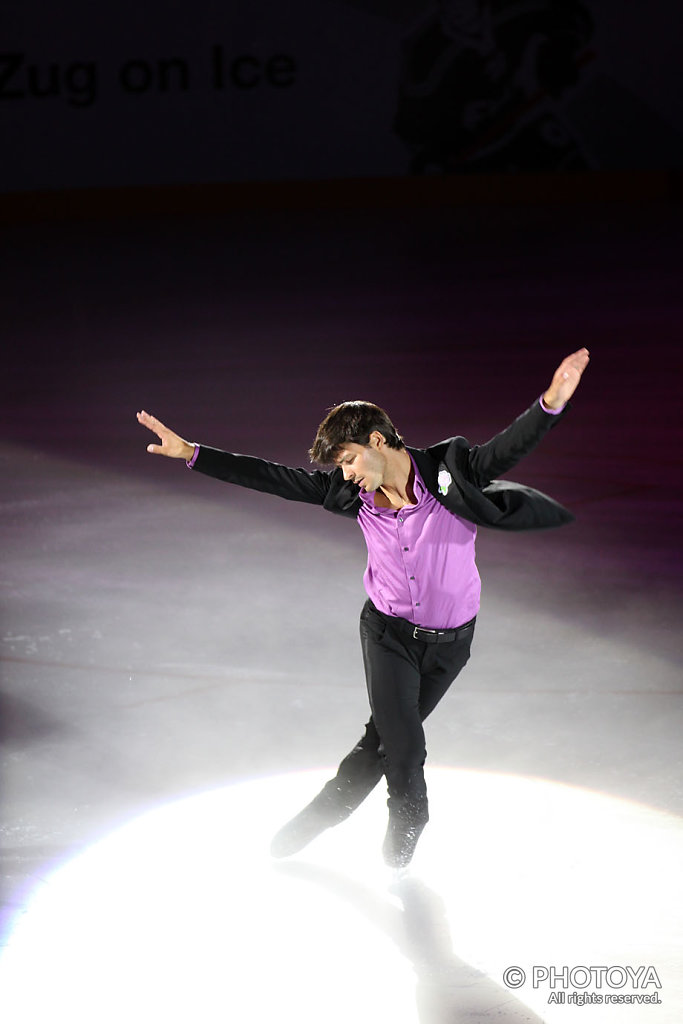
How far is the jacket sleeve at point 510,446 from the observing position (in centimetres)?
353

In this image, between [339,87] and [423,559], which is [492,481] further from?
[339,87]

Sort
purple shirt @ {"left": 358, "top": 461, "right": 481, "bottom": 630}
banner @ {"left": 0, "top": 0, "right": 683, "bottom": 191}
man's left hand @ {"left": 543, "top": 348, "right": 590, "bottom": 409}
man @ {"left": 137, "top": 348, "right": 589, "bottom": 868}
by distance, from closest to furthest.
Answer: man's left hand @ {"left": 543, "top": 348, "right": 590, "bottom": 409}, man @ {"left": 137, "top": 348, "right": 589, "bottom": 868}, purple shirt @ {"left": 358, "top": 461, "right": 481, "bottom": 630}, banner @ {"left": 0, "top": 0, "right": 683, "bottom": 191}

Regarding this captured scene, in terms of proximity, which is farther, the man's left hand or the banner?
the banner

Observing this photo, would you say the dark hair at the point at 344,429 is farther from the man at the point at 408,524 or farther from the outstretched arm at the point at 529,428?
the outstretched arm at the point at 529,428

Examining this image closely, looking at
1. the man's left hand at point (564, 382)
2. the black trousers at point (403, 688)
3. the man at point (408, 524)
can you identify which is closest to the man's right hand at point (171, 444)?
the man at point (408, 524)

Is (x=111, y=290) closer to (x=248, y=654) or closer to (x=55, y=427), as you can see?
(x=55, y=427)

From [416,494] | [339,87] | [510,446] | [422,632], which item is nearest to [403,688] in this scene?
[422,632]

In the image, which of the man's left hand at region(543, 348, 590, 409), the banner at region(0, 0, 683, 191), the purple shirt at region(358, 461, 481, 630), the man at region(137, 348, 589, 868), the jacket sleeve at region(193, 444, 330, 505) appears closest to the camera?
the man's left hand at region(543, 348, 590, 409)

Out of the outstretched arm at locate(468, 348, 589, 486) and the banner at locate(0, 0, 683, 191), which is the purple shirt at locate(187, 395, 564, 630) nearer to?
the outstretched arm at locate(468, 348, 589, 486)

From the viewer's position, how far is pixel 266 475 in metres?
3.93

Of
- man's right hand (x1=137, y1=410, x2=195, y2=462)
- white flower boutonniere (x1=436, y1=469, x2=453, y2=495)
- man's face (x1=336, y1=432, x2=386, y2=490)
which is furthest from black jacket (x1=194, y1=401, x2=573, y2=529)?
man's right hand (x1=137, y1=410, x2=195, y2=462)

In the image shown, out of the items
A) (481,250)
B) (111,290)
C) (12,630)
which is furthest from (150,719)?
(481,250)

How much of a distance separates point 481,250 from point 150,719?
12.0 m

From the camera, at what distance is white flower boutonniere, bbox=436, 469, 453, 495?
366 cm
